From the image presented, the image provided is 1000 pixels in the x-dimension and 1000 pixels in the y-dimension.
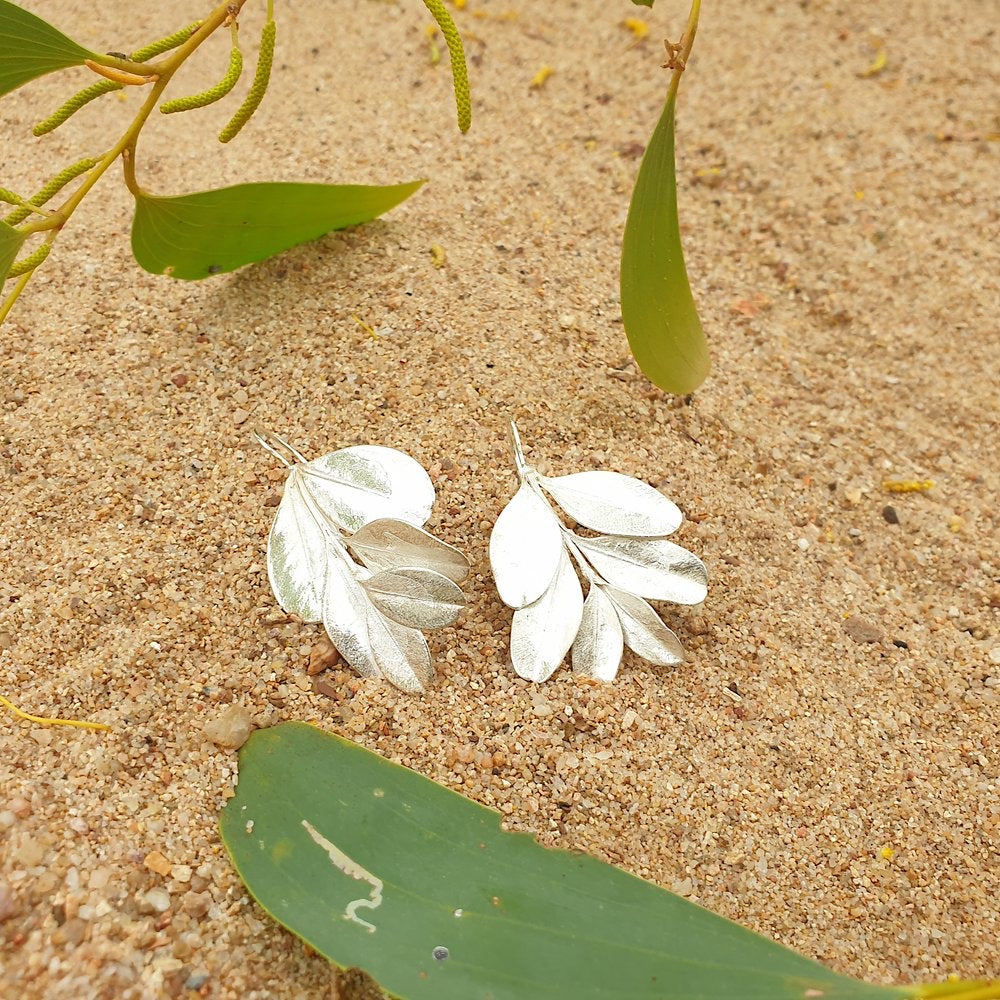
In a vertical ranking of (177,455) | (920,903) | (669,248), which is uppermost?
(669,248)

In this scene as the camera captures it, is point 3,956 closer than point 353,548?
Yes

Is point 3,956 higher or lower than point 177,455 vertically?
lower

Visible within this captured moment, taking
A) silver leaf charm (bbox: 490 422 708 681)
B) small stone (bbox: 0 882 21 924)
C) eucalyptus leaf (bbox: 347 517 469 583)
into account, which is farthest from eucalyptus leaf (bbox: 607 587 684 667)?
small stone (bbox: 0 882 21 924)

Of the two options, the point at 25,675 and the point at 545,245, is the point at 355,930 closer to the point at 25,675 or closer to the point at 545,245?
the point at 25,675

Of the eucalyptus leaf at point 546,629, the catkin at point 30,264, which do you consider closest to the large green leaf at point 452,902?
the eucalyptus leaf at point 546,629

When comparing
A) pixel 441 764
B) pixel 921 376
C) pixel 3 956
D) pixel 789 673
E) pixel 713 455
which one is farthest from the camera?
pixel 921 376

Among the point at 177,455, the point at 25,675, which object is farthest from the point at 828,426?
the point at 25,675
